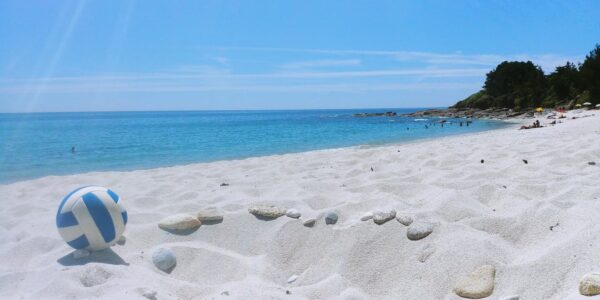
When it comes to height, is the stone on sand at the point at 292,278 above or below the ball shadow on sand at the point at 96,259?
below

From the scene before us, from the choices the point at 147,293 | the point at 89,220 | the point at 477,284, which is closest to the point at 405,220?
the point at 477,284

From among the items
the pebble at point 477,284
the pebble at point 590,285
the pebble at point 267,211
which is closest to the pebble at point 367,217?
the pebble at point 267,211

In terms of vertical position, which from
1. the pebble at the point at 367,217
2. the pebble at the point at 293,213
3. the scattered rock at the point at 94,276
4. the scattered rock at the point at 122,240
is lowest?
the scattered rock at the point at 122,240

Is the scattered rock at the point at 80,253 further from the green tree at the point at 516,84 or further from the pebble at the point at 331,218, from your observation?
the green tree at the point at 516,84

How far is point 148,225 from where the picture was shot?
15.7 ft

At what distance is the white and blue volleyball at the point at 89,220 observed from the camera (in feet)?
12.5

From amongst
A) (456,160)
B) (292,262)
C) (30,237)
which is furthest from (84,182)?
(456,160)

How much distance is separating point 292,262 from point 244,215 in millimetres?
1084

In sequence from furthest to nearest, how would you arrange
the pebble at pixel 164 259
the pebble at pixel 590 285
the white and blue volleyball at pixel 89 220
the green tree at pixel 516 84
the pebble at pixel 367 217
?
the green tree at pixel 516 84, the pebble at pixel 367 217, the pebble at pixel 164 259, the white and blue volleyball at pixel 89 220, the pebble at pixel 590 285

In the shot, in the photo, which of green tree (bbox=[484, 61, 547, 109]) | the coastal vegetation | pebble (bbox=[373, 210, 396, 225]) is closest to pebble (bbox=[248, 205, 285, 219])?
pebble (bbox=[373, 210, 396, 225])

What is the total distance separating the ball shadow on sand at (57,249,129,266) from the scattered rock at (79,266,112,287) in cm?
34

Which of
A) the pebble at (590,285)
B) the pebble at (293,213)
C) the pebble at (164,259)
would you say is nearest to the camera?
the pebble at (590,285)

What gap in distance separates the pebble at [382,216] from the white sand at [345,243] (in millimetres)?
78

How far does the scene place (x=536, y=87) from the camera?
5825cm
